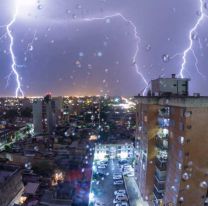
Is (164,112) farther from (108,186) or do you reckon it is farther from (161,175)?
(108,186)

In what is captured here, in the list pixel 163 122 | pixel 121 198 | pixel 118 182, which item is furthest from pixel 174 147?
pixel 118 182

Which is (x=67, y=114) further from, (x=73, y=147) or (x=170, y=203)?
(x=170, y=203)

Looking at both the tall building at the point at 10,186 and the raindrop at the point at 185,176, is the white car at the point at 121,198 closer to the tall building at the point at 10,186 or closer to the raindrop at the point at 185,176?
the tall building at the point at 10,186

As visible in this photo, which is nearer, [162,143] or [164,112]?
[164,112]

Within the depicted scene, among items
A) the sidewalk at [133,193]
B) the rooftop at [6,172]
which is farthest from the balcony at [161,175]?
the rooftop at [6,172]

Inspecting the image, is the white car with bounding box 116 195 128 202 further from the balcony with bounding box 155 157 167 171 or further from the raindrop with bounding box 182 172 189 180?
the raindrop with bounding box 182 172 189 180

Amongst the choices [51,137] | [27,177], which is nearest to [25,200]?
[27,177]

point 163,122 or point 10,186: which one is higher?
point 163,122
